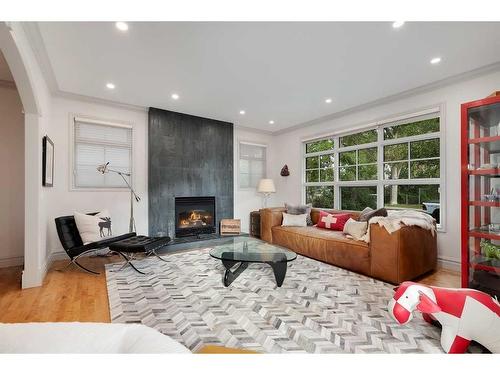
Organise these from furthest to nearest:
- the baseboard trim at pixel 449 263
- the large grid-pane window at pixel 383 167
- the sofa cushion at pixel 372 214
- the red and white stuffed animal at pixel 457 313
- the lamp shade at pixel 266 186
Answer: the lamp shade at pixel 266 186 < the large grid-pane window at pixel 383 167 < the sofa cushion at pixel 372 214 < the baseboard trim at pixel 449 263 < the red and white stuffed animal at pixel 457 313

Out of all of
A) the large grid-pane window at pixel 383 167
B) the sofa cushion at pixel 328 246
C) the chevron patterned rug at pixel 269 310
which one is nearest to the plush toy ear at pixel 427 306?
the chevron patterned rug at pixel 269 310

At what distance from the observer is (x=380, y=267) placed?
8.98 feet

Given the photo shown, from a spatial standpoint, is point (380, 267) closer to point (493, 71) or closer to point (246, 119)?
point (493, 71)

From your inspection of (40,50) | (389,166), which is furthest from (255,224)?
(40,50)

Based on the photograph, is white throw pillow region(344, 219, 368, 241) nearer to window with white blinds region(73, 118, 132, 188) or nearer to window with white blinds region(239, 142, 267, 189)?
window with white blinds region(239, 142, 267, 189)

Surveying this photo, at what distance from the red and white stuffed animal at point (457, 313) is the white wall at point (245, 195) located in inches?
163

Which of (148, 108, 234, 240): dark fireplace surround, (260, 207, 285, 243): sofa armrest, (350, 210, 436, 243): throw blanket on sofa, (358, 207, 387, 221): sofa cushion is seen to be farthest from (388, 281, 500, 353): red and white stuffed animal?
(148, 108, 234, 240): dark fireplace surround

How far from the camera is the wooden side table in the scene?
5.24 metres

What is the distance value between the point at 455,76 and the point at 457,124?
61cm

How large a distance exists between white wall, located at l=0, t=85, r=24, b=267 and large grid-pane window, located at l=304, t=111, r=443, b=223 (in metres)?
5.00

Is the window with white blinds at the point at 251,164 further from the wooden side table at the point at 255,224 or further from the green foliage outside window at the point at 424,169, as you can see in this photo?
the green foliage outside window at the point at 424,169

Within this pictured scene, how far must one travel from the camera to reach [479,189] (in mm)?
2307

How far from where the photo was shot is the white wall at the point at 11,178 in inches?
127

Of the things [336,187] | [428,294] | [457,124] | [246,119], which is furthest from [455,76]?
[246,119]
